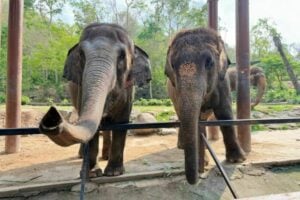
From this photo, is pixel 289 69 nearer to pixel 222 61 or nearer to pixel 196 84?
pixel 222 61

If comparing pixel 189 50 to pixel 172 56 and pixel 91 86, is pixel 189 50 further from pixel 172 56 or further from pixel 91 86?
pixel 91 86

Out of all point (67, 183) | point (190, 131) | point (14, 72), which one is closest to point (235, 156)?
point (190, 131)

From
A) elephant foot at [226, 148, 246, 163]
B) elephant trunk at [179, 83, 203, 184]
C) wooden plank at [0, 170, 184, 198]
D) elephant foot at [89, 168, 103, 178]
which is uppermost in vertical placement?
elephant trunk at [179, 83, 203, 184]

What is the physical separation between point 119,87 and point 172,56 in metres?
0.63

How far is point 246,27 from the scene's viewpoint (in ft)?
16.8

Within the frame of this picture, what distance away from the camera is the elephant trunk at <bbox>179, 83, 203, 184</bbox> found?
282cm

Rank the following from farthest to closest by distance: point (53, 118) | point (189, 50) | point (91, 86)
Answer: point (189, 50) < point (91, 86) < point (53, 118)

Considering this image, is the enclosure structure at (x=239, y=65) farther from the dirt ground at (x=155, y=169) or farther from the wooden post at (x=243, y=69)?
the dirt ground at (x=155, y=169)

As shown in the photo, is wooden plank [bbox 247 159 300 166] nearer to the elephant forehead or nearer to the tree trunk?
the elephant forehead

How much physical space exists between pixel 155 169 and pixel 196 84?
1285 millimetres

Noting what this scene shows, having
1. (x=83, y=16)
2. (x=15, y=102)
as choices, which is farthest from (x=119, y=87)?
(x=83, y=16)

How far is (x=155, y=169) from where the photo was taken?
3.98 meters

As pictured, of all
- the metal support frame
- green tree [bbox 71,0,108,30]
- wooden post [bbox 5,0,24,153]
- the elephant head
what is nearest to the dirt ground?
wooden post [bbox 5,0,24,153]

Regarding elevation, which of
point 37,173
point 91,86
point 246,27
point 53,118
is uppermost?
point 246,27
